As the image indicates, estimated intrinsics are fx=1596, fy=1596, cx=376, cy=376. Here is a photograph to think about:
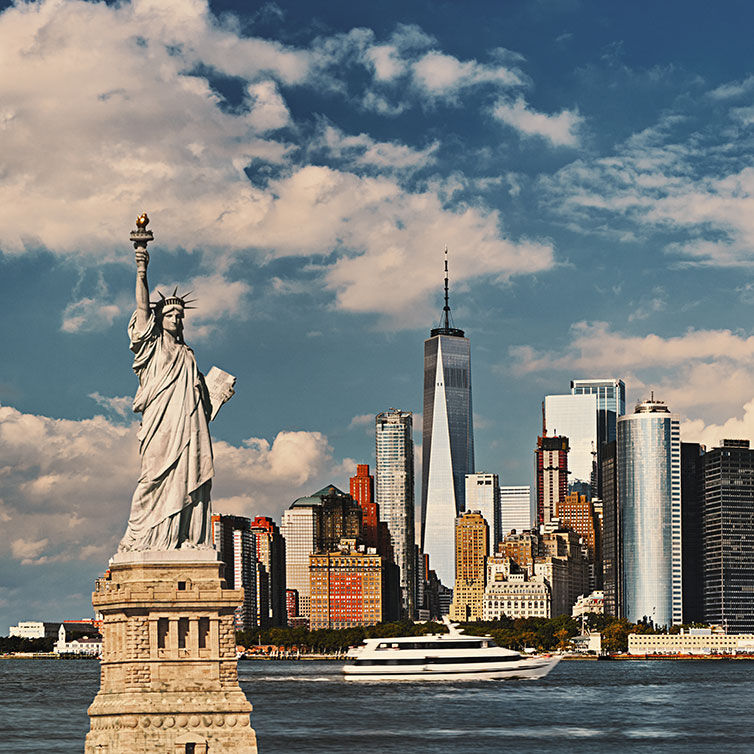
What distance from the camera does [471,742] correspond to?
79125mm

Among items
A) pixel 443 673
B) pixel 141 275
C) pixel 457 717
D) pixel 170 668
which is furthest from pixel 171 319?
pixel 443 673

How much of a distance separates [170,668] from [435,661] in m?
124

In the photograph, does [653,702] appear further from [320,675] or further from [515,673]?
[320,675]

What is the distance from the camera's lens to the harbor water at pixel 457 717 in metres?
77.6

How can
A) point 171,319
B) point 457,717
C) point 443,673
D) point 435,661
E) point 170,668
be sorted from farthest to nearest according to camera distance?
point 435,661 < point 443,673 < point 457,717 < point 171,319 < point 170,668

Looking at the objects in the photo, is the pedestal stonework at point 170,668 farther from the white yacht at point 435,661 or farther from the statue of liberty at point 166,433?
the white yacht at point 435,661

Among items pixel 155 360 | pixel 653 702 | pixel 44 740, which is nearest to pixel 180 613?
pixel 155 360

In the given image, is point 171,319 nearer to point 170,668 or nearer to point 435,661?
point 170,668

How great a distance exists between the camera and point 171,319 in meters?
31.8

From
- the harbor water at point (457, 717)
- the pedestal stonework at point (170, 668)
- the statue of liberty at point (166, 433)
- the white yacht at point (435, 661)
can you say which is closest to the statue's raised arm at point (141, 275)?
the statue of liberty at point (166, 433)

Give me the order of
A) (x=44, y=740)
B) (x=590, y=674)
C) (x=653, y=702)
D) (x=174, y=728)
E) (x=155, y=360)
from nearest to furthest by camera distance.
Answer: (x=174, y=728)
(x=155, y=360)
(x=44, y=740)
(x=653, y=702)
(x=590, y=674)

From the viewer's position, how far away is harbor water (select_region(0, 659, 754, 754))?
7756 centimetres

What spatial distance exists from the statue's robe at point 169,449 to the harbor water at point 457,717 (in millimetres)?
38872

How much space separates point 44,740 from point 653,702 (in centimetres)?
6248
